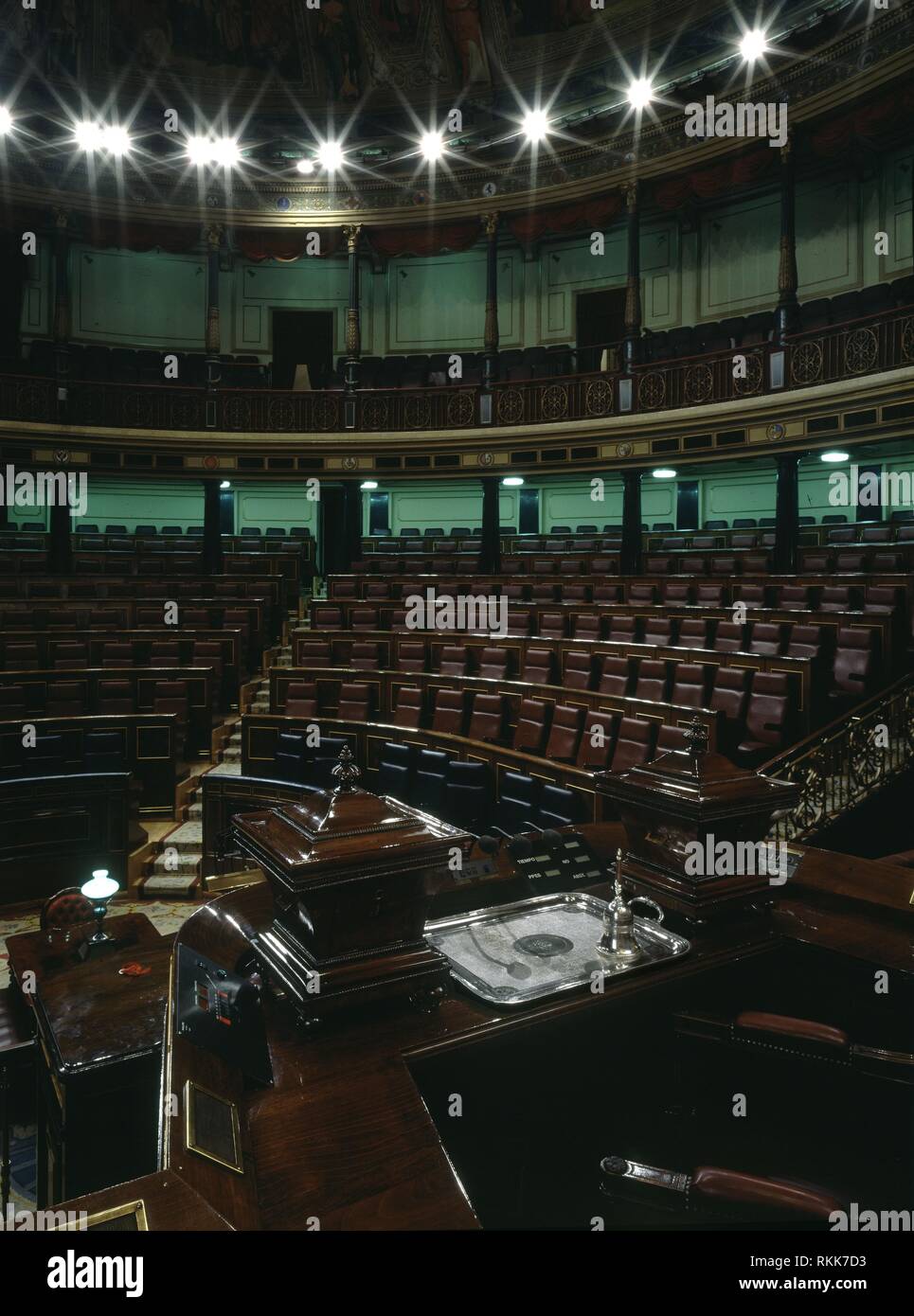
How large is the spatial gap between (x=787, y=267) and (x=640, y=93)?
10.3 ft

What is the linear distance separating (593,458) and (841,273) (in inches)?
179

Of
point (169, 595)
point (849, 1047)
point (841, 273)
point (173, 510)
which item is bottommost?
point (849, 1047)

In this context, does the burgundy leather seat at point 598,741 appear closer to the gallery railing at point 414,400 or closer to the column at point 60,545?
the gallery railing at point 414,400

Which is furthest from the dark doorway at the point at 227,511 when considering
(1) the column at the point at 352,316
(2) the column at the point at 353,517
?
(1) the column at the point at 352,316

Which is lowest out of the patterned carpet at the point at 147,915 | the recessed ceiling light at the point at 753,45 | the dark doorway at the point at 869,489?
the patterned carpet at the point at 147,915

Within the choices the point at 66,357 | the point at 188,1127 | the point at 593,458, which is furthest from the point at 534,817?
the point at 66,357

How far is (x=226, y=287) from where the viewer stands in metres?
15.1

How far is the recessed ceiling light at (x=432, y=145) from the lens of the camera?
12.2 m

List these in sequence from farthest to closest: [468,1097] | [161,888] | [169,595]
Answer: [169,595] < [161,888] < [468,1097]

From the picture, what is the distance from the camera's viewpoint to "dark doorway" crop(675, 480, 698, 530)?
44.3 feet

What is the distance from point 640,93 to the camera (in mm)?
10719

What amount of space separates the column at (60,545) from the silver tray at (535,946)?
11832 millimetres

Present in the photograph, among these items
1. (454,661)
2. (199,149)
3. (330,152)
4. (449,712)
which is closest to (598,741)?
(449,712)

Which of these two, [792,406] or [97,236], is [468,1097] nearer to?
[792,406]
